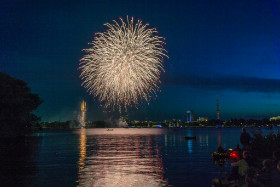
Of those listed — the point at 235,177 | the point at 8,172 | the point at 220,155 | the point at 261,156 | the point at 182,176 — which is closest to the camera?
the point at 235,177

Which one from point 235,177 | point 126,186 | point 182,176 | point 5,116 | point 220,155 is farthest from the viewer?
point 5,116

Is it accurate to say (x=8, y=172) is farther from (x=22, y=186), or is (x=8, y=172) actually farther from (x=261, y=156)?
(x=261, y=156)

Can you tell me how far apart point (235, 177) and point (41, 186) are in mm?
10576

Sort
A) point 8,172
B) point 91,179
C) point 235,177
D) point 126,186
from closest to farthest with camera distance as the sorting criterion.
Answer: point 235,177 < point 126,186 < point 91,179 < point 8,172

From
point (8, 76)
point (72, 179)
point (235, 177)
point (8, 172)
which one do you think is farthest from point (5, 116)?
point (235, 177)

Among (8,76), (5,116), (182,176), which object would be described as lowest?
(182,176)

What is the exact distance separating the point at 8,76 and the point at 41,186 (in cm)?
6505

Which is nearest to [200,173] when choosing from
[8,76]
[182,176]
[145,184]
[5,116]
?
[182,176]

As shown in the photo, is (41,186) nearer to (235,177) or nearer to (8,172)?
(8,172)

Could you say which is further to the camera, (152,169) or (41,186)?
(152,169)

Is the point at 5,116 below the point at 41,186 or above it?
above

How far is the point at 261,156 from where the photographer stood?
Answer: 27.4 meters

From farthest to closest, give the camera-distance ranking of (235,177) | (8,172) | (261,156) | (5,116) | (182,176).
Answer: (5,116) < (261,156) < (8,172) < (182,176) < (235,177)

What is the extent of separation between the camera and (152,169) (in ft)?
81.6
